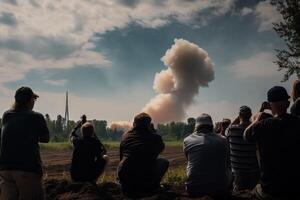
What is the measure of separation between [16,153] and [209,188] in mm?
3132

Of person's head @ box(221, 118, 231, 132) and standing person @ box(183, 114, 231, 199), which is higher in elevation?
person's head @ box(221, 118, 231, 132)

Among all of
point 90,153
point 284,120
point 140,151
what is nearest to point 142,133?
point 140,151

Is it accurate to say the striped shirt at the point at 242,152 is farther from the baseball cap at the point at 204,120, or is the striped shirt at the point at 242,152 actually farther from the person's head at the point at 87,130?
the person's head at the point at 87,130

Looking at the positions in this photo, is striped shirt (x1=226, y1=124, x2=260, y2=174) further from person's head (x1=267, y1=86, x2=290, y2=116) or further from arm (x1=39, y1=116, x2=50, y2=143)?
arm (x1=39, y1=116, x2=50, y2=143)

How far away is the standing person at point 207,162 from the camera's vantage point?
8.09 m

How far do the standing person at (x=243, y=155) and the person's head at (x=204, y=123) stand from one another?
6.50 ft

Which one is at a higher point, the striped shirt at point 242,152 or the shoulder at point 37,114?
the shoulder at point 37,114

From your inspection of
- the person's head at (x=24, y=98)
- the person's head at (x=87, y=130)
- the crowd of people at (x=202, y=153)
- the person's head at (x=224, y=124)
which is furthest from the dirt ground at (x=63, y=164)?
the person's head at (x=24, y=98)

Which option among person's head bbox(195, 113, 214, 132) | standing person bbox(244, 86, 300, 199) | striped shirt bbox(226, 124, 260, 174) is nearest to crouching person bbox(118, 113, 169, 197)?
person's head bbox(195, 113, 214, 132)

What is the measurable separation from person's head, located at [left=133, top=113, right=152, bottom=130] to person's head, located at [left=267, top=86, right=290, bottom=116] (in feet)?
9.52

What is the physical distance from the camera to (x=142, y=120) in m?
8.92

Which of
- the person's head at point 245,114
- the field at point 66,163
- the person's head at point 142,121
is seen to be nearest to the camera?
the person's head at point 142,121

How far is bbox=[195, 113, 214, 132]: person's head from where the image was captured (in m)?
8.20

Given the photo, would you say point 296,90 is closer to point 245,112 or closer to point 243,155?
point 245,112
